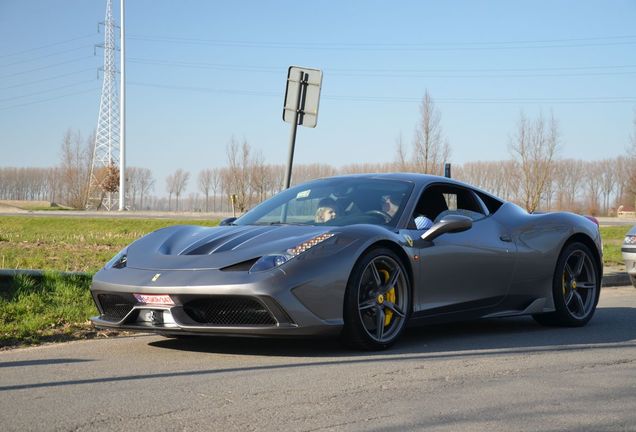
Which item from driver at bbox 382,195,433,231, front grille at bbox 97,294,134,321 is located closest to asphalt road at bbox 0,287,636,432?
front grille at bbox 97,294,134,321

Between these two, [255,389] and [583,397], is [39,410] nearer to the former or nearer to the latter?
[255,389]

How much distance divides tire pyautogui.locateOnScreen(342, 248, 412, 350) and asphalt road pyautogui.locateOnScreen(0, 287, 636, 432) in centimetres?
14

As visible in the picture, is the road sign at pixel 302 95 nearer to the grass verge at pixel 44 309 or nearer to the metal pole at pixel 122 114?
the grass verge at pixel 44 309

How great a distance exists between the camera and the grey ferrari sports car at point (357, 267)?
5.33 metres

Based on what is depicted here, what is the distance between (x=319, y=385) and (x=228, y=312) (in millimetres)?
1021

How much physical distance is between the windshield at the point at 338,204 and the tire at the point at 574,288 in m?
1.83

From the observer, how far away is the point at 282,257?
213 inches

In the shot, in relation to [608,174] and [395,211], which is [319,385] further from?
[608,174]

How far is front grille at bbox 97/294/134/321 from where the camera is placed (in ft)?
18.6

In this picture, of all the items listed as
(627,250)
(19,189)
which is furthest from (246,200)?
(19,189)

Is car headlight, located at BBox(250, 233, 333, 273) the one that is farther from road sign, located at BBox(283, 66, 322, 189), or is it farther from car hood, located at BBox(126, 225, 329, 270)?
road sign, located at BBox(283, 66, 322, 189)

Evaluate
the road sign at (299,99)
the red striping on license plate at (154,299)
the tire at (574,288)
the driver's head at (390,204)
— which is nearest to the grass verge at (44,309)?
the red striping on license plate at (154,299)

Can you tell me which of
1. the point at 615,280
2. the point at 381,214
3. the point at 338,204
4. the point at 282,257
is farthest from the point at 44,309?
the point at 615,280

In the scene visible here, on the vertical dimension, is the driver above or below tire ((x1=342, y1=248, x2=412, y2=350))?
above
